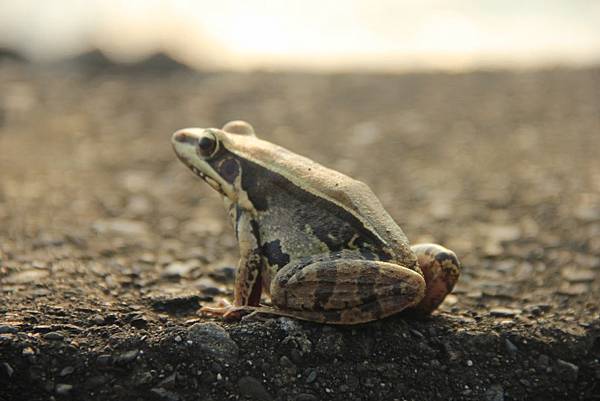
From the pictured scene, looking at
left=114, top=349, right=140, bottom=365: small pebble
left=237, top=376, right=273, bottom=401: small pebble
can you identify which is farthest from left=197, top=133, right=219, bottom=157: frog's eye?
left=237, top=376, right=273, bottom=401: small pebble

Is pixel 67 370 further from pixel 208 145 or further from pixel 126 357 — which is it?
pixel 208 145

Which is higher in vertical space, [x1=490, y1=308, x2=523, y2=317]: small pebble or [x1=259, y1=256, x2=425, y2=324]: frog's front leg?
[x1=259, y1=256, x2=425, y2=324]: frog's front leg

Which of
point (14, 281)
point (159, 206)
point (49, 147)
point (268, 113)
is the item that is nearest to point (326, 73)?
point (268, 113)

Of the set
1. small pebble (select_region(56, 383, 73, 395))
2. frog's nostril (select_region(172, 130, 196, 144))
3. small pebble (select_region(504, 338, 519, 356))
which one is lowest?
small pebble (select_region(56, 383, 73, 395))

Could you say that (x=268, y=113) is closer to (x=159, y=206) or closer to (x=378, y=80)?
(x=378, y=80)

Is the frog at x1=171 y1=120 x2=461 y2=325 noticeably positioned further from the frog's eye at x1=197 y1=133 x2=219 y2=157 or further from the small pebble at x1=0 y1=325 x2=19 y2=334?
the small pebble at x1=0 y1=325 x2=19 y2=334

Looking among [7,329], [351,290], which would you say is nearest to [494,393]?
[351,290]

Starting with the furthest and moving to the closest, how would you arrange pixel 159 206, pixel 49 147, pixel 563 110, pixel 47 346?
pixel 563 110 < pixel 49 147 < pixel 159 206 < pixel 47 346
